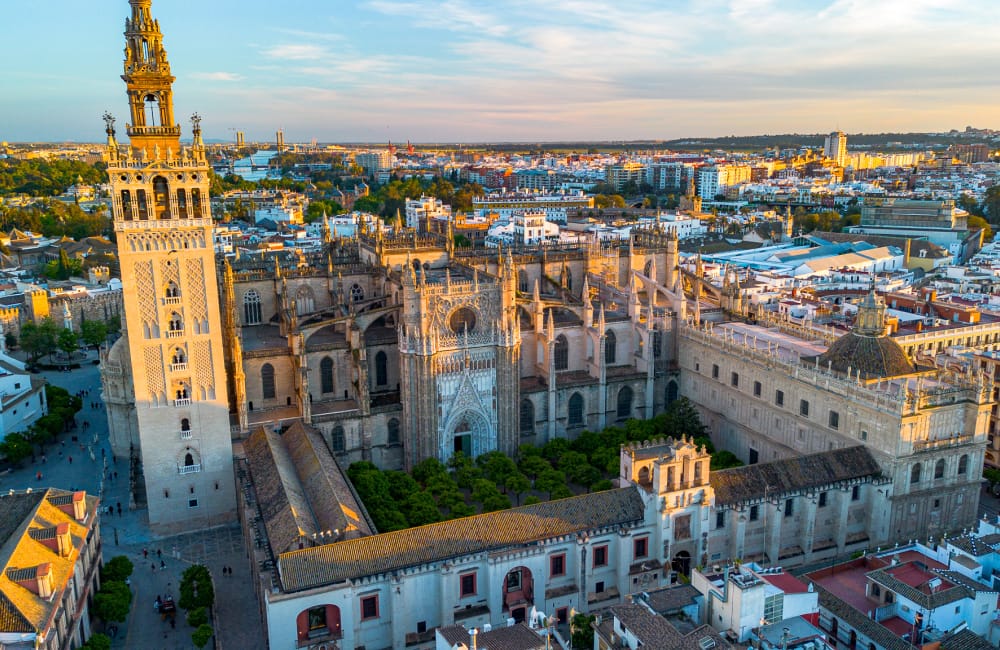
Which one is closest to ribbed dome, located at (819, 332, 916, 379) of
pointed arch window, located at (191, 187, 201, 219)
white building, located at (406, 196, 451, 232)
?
pointed arch window, located at (191, 187, 201, 219)

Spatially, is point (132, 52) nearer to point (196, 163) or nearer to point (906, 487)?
point (196, 163)

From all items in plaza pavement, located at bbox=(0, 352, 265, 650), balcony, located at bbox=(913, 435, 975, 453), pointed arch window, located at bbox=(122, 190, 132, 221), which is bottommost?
plaza pavement, located at bbox=(0, 352, 265, 650)

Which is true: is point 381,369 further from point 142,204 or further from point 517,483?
point 142,204

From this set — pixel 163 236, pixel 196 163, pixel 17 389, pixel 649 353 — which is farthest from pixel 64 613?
pixel 649 353

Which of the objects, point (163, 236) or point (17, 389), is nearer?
point (163, 236)

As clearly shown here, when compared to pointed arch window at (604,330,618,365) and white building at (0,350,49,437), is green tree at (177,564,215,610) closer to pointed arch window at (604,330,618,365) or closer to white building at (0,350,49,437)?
white building at (0,350,49,437)

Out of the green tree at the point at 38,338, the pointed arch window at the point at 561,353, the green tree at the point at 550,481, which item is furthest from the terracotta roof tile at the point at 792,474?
the green tree at the point at 38,338
